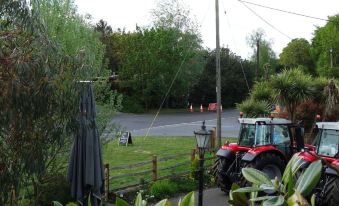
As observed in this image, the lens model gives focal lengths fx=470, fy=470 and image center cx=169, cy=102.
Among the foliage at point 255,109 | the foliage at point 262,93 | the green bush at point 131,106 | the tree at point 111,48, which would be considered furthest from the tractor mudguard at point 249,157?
the tree at point 111,48

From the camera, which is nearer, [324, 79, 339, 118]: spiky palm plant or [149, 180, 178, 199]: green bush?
[149, 180, 178, 199]: green bush

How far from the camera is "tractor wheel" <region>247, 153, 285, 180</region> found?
11.3 m

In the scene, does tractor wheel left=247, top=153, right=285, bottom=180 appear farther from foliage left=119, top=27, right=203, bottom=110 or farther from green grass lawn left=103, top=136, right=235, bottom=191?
foliage left=119, top=27, right=203, bottom=110

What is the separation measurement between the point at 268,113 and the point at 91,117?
13469 mm

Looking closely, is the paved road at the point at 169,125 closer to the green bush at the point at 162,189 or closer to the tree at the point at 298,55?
the green bush at the point at 162,189

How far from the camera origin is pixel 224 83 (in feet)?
153

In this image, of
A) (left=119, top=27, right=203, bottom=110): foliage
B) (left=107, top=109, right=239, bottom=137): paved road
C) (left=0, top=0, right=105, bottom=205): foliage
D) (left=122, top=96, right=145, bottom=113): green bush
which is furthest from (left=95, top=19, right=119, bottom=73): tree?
(left=0, top=0, right=105, bottom=205): foliage

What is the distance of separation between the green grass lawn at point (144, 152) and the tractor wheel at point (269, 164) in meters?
3.36

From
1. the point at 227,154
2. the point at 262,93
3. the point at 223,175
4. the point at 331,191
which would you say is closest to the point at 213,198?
the point at 223,175

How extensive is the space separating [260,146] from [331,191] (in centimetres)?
273

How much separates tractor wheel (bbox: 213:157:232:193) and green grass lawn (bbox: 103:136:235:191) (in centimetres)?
216

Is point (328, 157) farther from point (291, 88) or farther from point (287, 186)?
point (287, 186)

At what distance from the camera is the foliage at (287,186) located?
1519 millimetres

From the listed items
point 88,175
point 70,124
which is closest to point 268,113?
point 88,175
